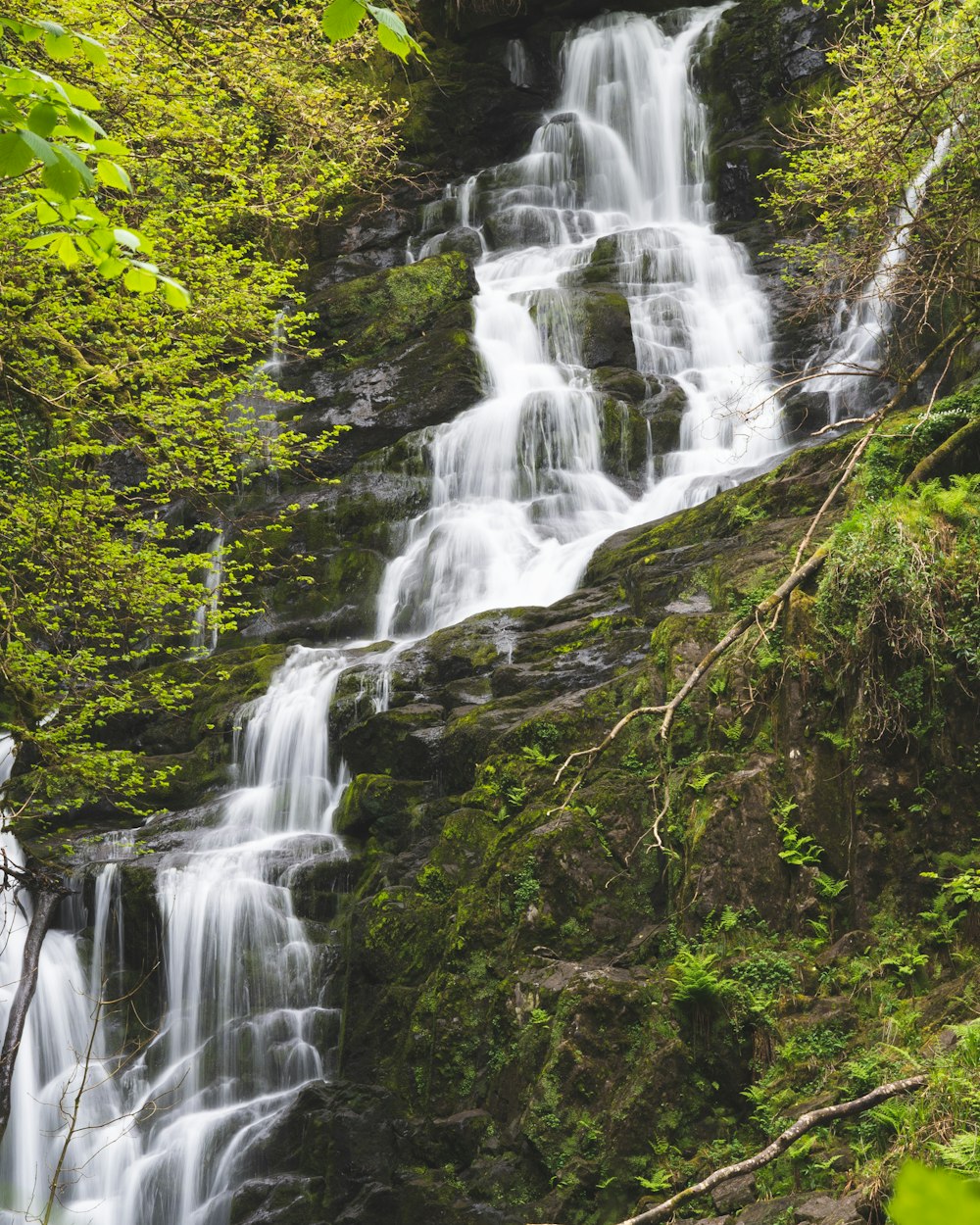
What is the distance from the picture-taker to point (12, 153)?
2.70 meters

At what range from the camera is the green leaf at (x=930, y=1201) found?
491 millimetres

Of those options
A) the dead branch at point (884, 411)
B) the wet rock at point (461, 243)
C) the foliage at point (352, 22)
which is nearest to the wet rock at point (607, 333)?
the wet rock at point (461, 243)

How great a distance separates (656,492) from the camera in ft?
52.7

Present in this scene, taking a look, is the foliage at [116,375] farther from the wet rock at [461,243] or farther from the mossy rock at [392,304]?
the wet rock at [461,243]

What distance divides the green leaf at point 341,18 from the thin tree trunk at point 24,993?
6799mm

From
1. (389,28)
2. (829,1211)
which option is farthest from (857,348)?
(389,28)

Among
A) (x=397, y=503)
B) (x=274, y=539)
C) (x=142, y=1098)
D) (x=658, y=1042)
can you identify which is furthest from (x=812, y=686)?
(x=274, y=539)

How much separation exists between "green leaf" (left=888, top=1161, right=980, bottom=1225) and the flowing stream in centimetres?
471

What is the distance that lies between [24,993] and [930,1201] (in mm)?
8480

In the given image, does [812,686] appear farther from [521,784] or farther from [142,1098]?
[142,1098]

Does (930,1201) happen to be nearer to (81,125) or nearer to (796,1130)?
(81,125)

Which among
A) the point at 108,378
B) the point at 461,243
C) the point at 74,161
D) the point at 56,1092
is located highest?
the point at 461,243

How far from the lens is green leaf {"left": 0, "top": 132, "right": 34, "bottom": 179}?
2672 mm

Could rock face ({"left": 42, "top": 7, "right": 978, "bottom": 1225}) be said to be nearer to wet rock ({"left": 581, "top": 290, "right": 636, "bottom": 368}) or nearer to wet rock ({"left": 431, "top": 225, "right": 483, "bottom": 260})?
wet rock ({"left": 581, "top": 290, "right": 636, "bottom": 368})
